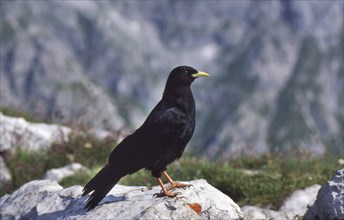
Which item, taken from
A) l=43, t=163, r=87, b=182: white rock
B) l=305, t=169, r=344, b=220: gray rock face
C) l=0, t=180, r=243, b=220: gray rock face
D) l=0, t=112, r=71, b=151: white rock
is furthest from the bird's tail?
l=0, t=112, r=71, b=151: white rock

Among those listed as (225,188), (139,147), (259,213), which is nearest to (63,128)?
(225,188)

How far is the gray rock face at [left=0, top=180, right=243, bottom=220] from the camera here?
717 cm

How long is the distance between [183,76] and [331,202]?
10.3 feet

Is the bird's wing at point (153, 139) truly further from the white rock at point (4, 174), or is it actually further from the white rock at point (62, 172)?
the white rock at point (4, 174)

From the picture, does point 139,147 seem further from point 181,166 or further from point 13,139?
point 13,139

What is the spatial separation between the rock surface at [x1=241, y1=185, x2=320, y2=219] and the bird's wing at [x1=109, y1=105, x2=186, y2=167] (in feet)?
9.40

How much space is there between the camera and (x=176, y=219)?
6953mm

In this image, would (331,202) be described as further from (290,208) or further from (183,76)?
(290,208)

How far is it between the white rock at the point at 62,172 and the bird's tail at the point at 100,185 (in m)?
5.82

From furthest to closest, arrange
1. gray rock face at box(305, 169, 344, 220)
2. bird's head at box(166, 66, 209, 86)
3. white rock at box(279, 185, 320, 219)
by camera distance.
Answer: white rock at box(279, 185, 320, 219)
bird's head at box(166, 66, 209, 86)
gray rock face at box(305, 169, 344, 220)

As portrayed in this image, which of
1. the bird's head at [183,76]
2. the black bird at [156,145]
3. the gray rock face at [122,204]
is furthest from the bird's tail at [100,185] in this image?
the bird's head at [183,76]

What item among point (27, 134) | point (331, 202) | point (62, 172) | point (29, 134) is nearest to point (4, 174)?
point (62, 172)

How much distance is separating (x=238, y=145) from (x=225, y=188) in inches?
172

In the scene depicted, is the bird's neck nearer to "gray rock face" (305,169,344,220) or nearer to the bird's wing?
the bird's wing
